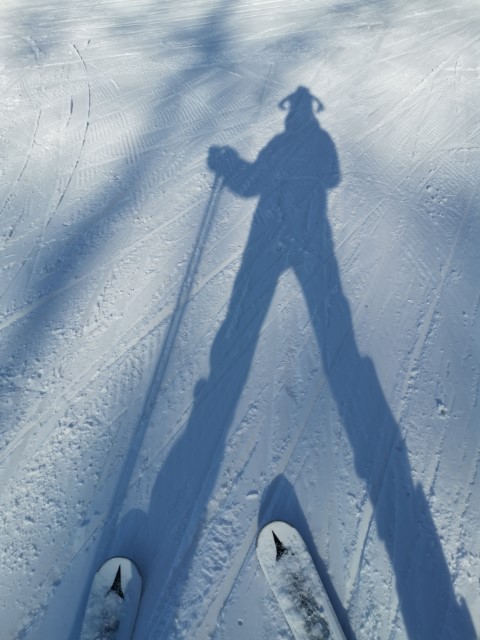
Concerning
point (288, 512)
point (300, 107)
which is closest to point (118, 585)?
point (288, 512)

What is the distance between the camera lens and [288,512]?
2666 mm

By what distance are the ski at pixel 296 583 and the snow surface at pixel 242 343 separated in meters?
0.08

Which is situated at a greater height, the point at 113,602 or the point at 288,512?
the point at 288,512

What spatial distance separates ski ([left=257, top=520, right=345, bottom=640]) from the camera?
2.28 meters

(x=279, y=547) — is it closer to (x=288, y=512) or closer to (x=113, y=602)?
(x=288, y=512)

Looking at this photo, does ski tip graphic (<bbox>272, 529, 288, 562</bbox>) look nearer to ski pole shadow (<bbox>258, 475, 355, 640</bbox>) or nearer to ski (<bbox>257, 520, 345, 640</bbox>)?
ski (<bbox>257, 520, 345, 640</bbox>)

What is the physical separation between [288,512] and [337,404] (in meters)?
0.84

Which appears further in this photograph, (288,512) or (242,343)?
(242,343)

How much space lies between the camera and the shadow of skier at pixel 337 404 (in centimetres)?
244

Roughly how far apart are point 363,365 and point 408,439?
633mm

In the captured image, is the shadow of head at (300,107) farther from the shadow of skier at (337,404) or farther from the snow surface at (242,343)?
the shadow of skier at (337,404)

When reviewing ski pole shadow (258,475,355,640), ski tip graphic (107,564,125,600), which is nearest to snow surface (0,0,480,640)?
ski pole shadow (258,475,355,640)

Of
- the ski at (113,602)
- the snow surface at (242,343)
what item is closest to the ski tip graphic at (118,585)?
the ski at (113,602)

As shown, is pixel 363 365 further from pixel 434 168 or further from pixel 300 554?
pixel 434 168
